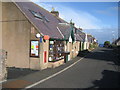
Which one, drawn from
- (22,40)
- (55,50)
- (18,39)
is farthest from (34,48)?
(55,50)

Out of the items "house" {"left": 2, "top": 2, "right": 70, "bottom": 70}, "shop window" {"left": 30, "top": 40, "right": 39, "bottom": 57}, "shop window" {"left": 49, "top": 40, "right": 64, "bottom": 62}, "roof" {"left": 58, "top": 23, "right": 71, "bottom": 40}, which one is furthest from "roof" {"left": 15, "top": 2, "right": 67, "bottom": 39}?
"roof" {"left": 58, "top": 23, "right": 71, "bottom": 40}

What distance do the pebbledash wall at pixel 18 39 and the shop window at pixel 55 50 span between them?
1.01 metres

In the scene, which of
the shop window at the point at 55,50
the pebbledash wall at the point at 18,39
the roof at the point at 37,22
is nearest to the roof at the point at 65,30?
the shop window at the point at 55,50

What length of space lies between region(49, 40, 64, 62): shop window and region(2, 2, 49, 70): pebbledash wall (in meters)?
1.01

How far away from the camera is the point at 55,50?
1723cm

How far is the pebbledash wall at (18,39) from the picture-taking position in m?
14.3

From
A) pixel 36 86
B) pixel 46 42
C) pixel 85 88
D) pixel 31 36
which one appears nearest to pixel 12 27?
pixel 31 36

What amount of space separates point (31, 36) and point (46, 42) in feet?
5.04

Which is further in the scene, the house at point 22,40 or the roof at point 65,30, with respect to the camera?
the roof at point 65,30

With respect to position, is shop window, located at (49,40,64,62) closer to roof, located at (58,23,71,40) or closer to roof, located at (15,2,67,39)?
roof, located at (15,2,67,39)

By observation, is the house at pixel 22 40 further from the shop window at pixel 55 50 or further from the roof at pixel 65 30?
the roof at pixel 65 30

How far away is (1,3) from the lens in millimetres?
15125

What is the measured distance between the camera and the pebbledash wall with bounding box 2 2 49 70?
46.9 feet

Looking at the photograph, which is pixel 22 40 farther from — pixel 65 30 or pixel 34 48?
pixel 65 30
